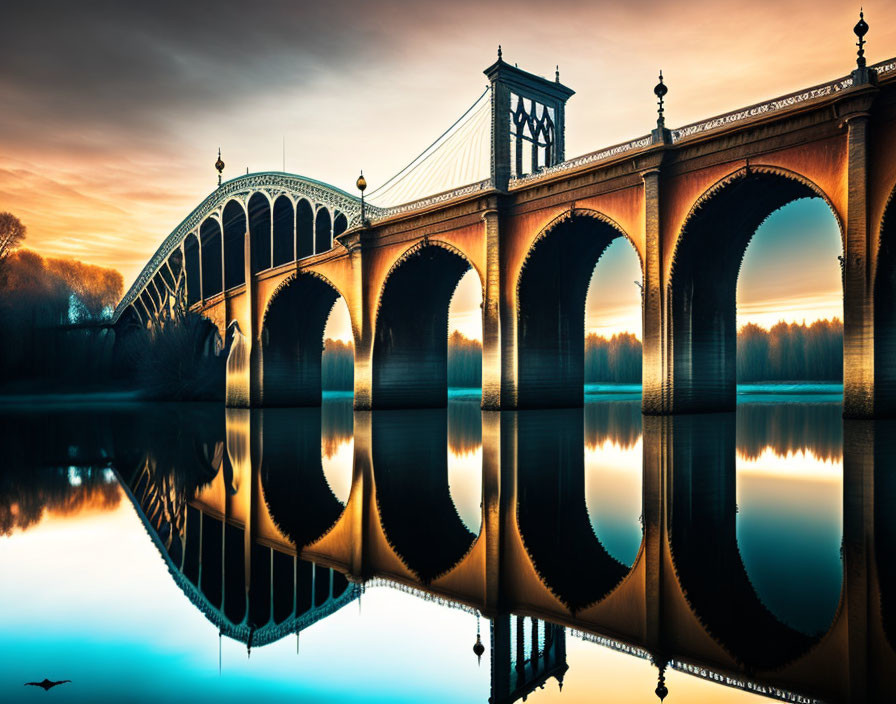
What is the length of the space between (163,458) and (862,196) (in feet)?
69.3

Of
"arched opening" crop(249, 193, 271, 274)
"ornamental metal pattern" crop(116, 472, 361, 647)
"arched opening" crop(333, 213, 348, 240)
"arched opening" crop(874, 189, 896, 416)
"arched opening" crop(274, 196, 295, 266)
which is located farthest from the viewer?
"arched opening" crop(274, 196, 295, 266)

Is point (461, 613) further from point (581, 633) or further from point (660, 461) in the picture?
point (660, 461)

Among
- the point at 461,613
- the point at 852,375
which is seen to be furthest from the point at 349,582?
the point at 852,375

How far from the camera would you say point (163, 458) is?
1482cm

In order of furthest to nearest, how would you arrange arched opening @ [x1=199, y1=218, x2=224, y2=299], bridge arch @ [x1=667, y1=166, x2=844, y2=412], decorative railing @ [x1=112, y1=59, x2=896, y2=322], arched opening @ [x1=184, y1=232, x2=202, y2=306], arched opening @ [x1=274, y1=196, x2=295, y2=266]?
arched opening @ [x1=184, y1=232, x2=202, y2=306]
arched opening @ [x1=199, y1=218, x2=224, y2=299]
arched opening @ [x1=274, y1=196, x2=295, y2=266]
bridge arch @ [x1=667, y1=166, x2=844, y2=412]
decorative railing @ [x1=112, y1=59, x2=896, y2=322]

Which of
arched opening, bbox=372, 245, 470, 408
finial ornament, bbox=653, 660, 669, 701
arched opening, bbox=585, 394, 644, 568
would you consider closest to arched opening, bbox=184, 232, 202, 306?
arched opening, bbox=372, 245, 470, 408

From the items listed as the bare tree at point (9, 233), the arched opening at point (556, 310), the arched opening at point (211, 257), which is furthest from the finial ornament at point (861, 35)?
the bare tree at point (9, 233)

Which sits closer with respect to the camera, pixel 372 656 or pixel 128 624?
pixel 372 656

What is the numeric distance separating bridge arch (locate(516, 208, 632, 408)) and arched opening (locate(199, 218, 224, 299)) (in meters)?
43.9

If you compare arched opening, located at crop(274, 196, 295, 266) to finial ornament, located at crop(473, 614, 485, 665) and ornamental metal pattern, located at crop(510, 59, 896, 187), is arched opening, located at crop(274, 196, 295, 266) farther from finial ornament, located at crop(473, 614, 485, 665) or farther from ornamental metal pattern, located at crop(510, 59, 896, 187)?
finial ornament, located at crop(473, 614, 485, 665)

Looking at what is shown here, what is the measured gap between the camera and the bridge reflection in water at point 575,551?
391 cm

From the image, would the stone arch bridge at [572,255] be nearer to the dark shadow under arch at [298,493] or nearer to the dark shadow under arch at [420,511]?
the dark shadow under arch at [420,511]

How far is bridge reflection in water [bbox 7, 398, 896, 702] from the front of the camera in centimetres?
391

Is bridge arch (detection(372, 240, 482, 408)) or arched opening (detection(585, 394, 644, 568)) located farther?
bridge arch (detection(372, 240, 482, 408))
